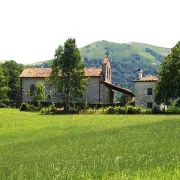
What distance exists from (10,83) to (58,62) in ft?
166

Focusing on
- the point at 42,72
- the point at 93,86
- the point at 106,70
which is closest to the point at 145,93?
the point at 106,70

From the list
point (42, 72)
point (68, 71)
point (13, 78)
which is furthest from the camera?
point (13, 78)

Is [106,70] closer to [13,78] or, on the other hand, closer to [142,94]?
[142,94]

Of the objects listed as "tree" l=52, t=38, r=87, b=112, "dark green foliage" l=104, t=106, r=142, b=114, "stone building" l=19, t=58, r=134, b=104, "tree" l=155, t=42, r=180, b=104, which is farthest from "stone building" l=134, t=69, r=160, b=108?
"dark green foliage" l=104, t=106, r=142, b=114

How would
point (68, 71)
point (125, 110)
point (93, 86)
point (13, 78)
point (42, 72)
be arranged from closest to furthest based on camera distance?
point (125, 110) → point (68, 71) → point (93, 86) → point (42, 72) → point (13, 78)

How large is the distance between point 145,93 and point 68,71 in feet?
59.2

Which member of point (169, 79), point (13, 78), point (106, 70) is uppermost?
point (13, 78)

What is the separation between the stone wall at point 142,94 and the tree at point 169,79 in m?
9.91

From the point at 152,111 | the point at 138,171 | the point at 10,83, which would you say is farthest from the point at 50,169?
the point at 10,83

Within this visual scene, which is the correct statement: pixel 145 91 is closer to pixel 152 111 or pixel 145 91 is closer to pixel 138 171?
pixel 152 111

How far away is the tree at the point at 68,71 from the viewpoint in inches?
2741

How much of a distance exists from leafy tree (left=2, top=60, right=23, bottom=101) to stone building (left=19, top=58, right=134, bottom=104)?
102 ft

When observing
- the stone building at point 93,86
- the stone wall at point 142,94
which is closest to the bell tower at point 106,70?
the stone building at point 93,86

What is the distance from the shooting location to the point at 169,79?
66.8 metres
